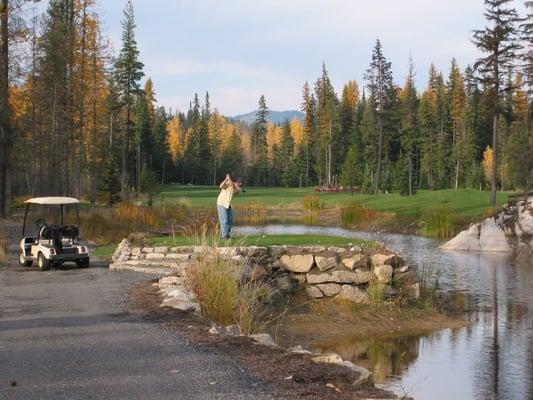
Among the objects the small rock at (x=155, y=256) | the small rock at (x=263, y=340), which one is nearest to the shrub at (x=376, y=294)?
the small rock at (x=155, y=256)

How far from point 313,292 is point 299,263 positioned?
69 cm

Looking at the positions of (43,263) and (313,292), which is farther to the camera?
(43,263)

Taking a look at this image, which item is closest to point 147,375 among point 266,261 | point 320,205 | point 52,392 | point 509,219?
point 52,392

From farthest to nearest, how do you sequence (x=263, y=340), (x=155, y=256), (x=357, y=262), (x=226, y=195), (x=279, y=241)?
(x=226, y=195)
(x=279, y=241)
(x=155, y=256)
(x=357, y=262)
(x=263, y=340)

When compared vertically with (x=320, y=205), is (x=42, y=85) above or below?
above

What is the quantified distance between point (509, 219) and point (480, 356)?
18.2 metres

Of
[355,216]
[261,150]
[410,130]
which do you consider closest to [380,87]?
[410,130]

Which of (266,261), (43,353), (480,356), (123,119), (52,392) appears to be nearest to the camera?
(52,392)

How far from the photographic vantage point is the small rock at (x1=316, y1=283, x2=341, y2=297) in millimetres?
13768

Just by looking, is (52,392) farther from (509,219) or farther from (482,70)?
(482,70)

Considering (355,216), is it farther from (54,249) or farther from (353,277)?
(54,249)

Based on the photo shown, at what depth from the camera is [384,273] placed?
44.8ft

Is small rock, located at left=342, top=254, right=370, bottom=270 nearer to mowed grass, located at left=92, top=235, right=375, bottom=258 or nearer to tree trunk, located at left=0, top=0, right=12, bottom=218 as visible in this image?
mowed grass, located at left=92, top=235, right=375, bottom=258

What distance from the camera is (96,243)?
71.3ft
